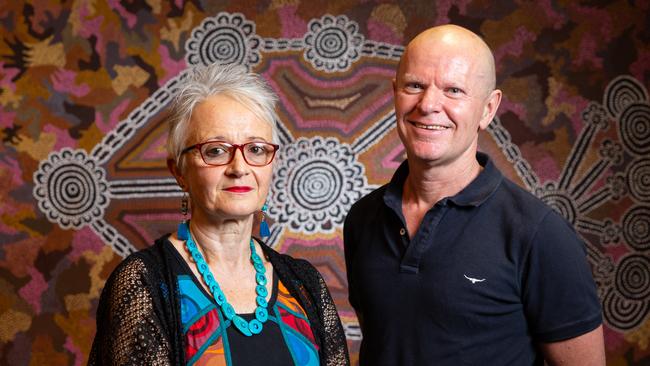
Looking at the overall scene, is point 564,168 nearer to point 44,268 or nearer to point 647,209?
point 647,209

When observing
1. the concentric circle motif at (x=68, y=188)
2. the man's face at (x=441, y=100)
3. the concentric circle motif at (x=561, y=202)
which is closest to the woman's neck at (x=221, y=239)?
the man's face at (x=441, y=100)

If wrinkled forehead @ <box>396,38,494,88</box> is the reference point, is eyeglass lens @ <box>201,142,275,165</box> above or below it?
below

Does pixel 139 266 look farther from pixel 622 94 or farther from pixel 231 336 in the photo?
pixel 622 94

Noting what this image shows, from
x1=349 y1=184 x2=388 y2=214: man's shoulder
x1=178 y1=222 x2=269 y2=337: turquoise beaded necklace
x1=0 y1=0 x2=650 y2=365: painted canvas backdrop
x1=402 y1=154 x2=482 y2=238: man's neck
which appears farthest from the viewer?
x1=0 y1=0 x2=650 y2=365: painted canvas backdrop

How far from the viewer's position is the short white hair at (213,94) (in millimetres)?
1940

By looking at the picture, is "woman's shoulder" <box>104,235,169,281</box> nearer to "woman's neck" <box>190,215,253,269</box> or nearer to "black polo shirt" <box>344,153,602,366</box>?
"woman's neck" <box>190,215,253,269</box>

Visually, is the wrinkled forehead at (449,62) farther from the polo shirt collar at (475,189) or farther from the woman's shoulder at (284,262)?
the woman's shoulder at (284,262)

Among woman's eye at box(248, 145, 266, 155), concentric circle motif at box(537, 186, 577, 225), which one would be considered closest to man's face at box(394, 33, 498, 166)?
woman's eye at box(248, 145, 266, 155)

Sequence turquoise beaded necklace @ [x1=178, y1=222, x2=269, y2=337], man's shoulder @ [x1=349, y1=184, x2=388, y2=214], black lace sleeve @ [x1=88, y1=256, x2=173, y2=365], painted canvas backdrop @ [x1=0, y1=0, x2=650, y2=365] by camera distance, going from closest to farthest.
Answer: black lace sleeve @ [x1=88, y1=256, x2=173, y2=365] < turquoise beaded necklace @ [x1=178, y1=222, x2=269, y2=337] < man's shoulder @ [x1=349, y1=184, x2=388, y2=214] < painted canvas backdrop @ [x1=0, y1=0, x2=650, y2=365]

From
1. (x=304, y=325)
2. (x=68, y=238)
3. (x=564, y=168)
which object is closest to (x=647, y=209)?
(x=564, y=168)

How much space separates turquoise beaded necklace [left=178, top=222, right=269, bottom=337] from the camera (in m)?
1.85

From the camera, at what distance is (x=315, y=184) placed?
3457 mm

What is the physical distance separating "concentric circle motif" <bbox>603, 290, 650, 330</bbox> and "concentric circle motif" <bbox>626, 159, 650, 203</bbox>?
17.2 inches

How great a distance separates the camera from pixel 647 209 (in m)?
3.44
